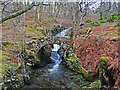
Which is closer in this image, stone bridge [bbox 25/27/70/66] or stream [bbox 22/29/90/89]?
stream [bbox 22/29/90/89]


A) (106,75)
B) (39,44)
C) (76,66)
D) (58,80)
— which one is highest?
(39,44)

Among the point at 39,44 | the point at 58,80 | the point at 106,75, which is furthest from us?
the point at 39,44

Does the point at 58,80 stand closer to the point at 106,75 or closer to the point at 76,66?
the point at 76,66

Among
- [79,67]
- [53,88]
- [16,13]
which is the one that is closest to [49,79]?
[53,88]

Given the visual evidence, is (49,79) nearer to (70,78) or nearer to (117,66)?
(70,78)

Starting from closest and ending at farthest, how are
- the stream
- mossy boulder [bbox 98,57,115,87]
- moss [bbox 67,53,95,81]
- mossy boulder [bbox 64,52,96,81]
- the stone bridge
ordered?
mossy boulder [bbox 98,57,115,87] < the stream < mossy boulder [bbox 64,52,96,81] < moss [bbox 67,53,95,81] < the stone bridge

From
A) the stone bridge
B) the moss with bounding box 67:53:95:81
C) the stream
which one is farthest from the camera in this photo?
the stone bridge

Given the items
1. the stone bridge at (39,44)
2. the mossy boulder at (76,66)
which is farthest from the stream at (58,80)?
the stone bridge at (39,44)

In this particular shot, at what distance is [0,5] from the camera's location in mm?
2998

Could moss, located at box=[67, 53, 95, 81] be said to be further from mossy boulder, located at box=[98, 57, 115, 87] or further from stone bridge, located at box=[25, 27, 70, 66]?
stone bridge, located at box=[25, 27, 70, 66]

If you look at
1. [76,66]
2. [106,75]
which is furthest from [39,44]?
[106,75]

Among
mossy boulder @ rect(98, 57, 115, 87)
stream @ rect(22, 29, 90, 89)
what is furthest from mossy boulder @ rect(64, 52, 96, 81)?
mossy boulder @ rect(98, 57, 115, 87)

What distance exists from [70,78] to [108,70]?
3.68m

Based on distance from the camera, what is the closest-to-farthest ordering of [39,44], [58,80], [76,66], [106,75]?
1. [106,75]
2. [58,80]
3. [76,66]
4. [39,44]
